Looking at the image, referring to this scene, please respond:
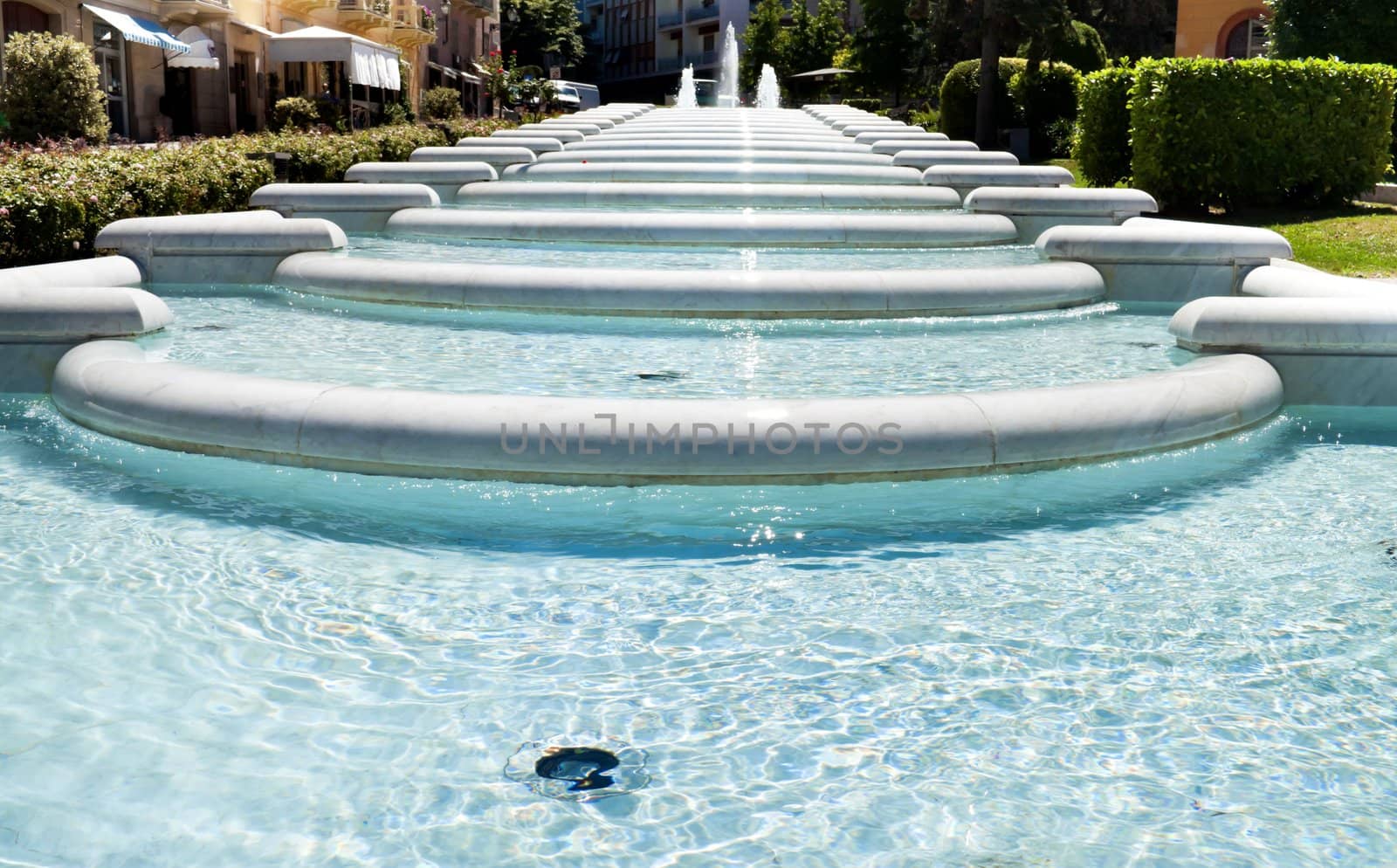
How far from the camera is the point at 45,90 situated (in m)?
21.1

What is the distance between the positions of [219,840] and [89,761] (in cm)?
51

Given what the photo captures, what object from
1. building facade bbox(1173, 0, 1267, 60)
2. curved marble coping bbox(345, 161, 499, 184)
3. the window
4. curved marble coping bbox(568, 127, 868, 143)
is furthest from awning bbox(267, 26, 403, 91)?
the window

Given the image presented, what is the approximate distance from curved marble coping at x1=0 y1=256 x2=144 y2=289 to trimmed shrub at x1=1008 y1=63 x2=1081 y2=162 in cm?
2198

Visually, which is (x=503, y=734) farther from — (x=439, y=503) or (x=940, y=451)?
(x=940, y=451)

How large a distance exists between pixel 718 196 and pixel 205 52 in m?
20.1

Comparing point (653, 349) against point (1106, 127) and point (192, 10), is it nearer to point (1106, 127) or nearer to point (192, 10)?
point (1106, 127)

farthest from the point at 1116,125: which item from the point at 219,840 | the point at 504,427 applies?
the point at 219,840

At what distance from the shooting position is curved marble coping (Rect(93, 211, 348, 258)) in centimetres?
958

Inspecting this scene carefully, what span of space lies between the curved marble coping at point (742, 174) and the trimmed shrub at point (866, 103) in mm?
31592

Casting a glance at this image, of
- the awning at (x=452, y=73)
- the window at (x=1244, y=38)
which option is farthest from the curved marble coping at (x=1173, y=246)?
the awning at (x=452, y=73)

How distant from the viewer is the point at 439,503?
4.93 metres

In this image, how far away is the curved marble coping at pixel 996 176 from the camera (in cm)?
1447

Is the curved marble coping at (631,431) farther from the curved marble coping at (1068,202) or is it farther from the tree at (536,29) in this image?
the tree at (536,29)

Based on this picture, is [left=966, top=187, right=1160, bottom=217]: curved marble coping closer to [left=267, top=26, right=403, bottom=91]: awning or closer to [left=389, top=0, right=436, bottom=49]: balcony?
[left=267, top=26, right=403, bottom=91]: awning
